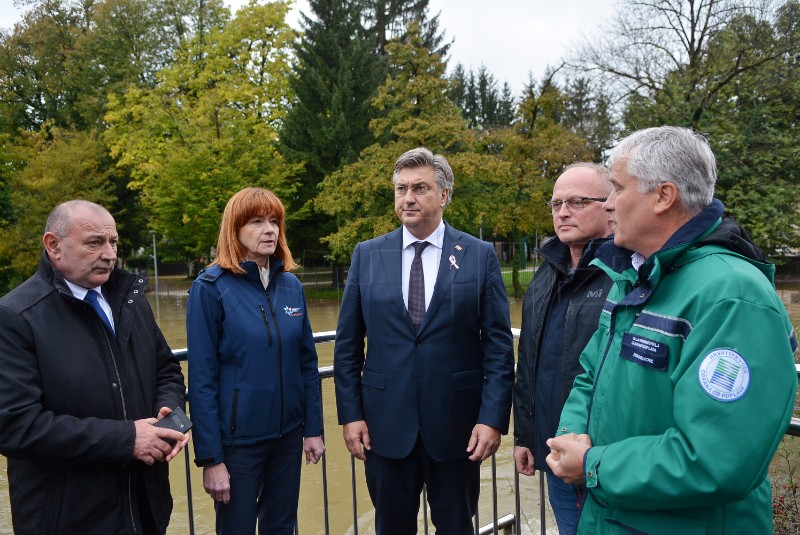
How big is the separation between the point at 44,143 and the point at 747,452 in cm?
2726

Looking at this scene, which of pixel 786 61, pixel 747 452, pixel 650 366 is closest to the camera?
pixel 747 452

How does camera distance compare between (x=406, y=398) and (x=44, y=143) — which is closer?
(x=406, y=398)

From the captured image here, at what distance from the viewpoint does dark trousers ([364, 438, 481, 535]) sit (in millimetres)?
2736

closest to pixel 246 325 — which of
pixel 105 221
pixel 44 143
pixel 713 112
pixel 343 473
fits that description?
pixel 105 221

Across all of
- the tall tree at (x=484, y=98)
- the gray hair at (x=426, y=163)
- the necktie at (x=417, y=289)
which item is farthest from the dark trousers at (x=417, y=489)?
the tall tree at (x=484, y=98)

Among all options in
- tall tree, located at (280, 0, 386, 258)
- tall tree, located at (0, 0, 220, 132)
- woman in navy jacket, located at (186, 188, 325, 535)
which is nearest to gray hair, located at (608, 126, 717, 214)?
woman in navy jacket, located at (186, 188, 325, 535)

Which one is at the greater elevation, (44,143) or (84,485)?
(44,143)

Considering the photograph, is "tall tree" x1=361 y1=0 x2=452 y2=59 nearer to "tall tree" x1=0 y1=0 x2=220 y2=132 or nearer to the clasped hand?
"tall tree" x1=0 y1=0 x2=220 y2=132

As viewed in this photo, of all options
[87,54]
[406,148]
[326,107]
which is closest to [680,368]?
[406,148]

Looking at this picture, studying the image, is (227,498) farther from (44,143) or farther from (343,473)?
(44,143)

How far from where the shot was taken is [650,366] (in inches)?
60.9

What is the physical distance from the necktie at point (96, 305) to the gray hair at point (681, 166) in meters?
2.00

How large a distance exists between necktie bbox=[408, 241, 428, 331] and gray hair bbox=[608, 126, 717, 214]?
1.35 m

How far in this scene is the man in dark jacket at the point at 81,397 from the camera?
2100 millimetres
